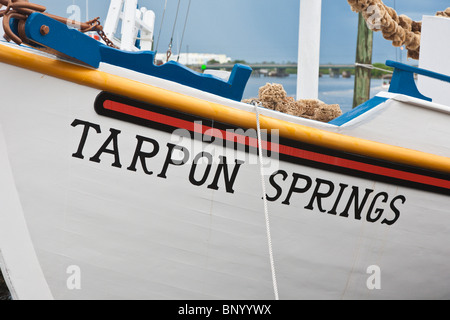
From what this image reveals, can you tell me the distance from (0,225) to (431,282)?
9.41 feet

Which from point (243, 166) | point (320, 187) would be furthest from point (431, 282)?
point (243, 166)

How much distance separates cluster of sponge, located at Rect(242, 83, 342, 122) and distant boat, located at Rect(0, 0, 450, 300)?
42 cm

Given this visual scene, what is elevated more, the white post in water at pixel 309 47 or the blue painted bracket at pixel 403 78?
the white post in water at pixel 309 47

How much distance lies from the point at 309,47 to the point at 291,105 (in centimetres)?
173

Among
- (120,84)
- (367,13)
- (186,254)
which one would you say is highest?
(367,13)

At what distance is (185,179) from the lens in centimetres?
305

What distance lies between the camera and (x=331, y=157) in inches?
125

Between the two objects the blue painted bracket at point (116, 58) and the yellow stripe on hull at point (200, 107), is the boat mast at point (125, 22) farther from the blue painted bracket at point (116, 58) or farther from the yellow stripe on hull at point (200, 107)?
the yellow stripe on hull at point (200, 107)

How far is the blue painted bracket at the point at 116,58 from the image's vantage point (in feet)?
8.66

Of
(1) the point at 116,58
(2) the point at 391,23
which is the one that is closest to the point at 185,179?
(1) the point at 116,58

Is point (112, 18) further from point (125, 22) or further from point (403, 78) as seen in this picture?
point (403, 78)

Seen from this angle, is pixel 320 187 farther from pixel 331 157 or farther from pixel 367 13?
pixel 367 13

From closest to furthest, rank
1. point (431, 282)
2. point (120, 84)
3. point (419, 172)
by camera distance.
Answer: point (120, 84) < point (419, 172) < point (431, 282)

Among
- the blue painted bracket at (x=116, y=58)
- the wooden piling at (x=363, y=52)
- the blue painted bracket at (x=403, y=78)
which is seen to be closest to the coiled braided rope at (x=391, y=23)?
the blue painted bracket at (x=403, y=78)
